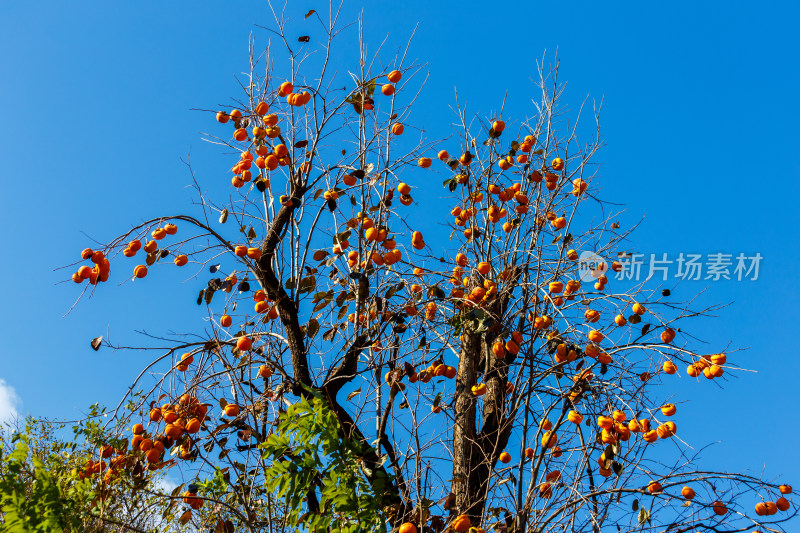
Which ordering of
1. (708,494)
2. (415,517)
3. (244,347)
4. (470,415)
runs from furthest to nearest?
(470,415) → (244,347) → (708,494) → (415,517)

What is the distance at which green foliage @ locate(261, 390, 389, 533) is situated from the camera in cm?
257

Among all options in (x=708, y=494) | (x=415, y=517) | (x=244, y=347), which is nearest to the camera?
(x=415, y=517)

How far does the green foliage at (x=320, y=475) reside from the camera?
2566 mm

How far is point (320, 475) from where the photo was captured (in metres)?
A: 2.65

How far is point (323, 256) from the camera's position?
129 inches

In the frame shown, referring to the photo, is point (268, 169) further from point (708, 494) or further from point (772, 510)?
point (772, 510)

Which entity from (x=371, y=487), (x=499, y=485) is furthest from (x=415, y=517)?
(x=499, y=485)

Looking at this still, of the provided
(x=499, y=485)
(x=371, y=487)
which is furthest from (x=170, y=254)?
(x=499, y=485)

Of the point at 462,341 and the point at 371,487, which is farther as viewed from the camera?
the point at 462,341

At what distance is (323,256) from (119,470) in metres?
1.49

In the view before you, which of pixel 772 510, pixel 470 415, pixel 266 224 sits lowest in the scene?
pixel 772 510

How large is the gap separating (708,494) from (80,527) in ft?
9.36

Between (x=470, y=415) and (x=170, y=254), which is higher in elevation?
(x=170, y=254)

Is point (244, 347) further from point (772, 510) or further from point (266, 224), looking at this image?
point (772, 510)
